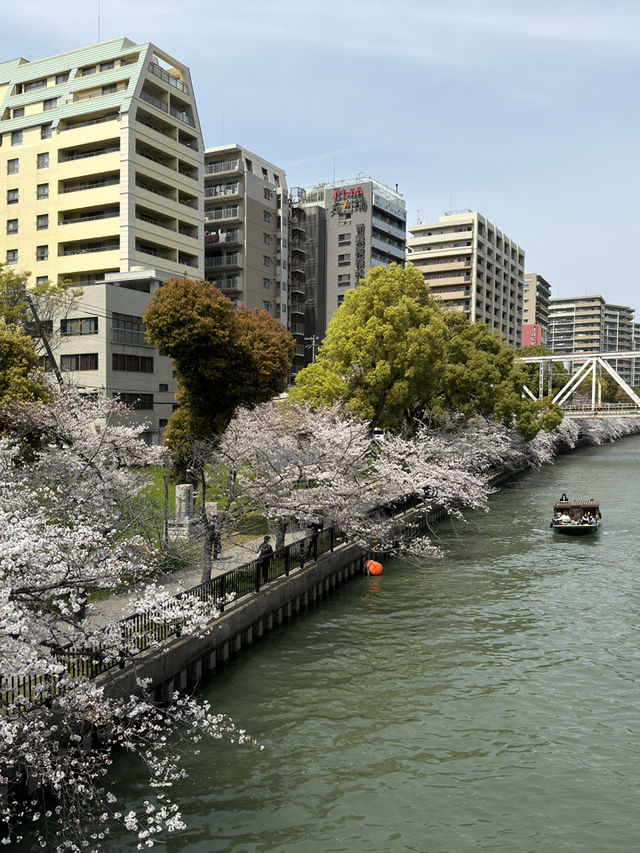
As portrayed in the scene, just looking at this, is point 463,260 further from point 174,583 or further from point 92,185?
point 174,583

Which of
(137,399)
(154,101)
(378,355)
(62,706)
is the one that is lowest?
(62,706)

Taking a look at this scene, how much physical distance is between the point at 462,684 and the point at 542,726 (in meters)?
2.67

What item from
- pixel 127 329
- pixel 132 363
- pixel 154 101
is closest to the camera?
pixel 127 329

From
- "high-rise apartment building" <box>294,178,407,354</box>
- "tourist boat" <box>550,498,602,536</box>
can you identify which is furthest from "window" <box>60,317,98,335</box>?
"high-rise apartment building" <box>294,178,407,354</box>

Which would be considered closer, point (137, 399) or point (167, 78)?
point (137, 399)

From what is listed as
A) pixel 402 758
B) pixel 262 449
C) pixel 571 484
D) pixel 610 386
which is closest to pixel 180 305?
pixel 262 449

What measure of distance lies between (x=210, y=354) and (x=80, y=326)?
67.2 ft

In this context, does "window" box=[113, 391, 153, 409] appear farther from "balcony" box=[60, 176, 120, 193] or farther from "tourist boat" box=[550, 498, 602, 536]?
"tourist boat" box=[550, 498, 602, 536]

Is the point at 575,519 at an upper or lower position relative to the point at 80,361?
lower

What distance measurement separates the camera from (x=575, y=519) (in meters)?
38.0

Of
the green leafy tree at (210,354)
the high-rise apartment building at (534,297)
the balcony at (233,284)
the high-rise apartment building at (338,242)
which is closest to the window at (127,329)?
the green leafy tree at (210,354)

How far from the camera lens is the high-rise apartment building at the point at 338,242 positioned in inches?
3962

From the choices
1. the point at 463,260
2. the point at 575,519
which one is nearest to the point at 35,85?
the point at 575,519

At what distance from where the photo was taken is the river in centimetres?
1259
